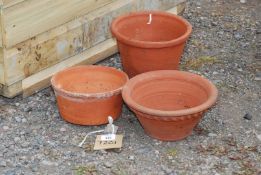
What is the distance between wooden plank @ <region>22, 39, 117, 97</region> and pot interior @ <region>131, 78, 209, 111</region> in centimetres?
62

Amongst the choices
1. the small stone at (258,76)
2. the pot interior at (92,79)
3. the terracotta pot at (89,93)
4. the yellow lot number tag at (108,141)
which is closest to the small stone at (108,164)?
the yellow lot number tag at (108,141)

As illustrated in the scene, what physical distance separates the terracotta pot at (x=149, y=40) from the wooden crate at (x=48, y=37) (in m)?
0.21

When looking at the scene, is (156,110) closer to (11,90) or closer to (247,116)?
(247,116)

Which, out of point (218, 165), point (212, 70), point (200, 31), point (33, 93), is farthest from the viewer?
point (200, 31)

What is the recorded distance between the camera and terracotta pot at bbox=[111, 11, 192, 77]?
147 inches

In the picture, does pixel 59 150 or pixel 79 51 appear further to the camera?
pixel 79 51

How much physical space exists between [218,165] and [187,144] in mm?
230

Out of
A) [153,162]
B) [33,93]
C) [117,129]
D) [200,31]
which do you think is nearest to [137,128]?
[117,129]

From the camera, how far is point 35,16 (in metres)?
3.64

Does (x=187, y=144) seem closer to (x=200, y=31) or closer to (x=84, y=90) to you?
(x=84, y=90)

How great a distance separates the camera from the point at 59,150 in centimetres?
338

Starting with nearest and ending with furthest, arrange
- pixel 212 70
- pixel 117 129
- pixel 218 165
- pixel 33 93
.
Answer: pixel 218 165 → pixel 117 129 → pixel 33 93 → pixel 212 70

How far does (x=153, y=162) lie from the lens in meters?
3.30

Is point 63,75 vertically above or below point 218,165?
above
